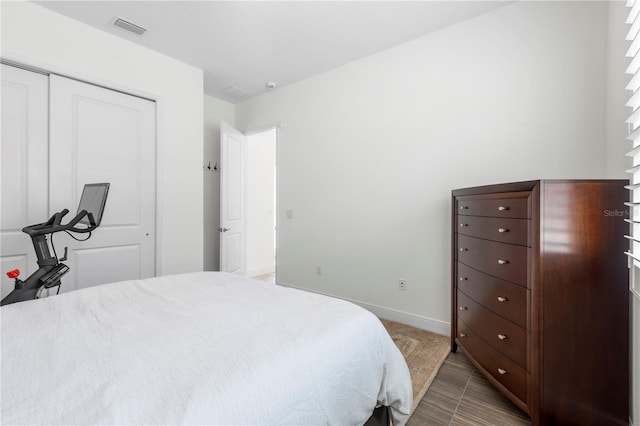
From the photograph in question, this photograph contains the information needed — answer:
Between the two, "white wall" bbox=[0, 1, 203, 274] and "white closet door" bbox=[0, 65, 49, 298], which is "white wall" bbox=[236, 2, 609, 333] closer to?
"white wall" bbox=[0, 1, 203, 274]

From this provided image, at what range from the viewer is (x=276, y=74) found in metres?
3.43

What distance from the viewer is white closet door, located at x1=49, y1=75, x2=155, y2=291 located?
8.07ft

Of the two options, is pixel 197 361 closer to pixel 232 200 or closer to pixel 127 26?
pixel 127 26

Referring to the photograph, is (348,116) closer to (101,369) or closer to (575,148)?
(575,148)

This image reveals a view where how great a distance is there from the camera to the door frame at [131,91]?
2234 mm

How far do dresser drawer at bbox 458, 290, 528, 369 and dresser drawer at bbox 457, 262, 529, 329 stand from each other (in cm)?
4

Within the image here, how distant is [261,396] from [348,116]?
2.91 metres

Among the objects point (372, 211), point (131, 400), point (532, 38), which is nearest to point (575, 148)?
point (532, 38)

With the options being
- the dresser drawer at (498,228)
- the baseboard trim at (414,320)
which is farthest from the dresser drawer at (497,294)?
the baseboard trim at (414,320)

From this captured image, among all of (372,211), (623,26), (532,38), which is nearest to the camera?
(623,26)

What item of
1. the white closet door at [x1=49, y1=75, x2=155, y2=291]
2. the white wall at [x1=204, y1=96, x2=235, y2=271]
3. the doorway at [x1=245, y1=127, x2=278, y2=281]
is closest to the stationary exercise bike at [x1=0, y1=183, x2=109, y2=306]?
the white closet door at [x1=49, y1=75, x2=155, y2=291]

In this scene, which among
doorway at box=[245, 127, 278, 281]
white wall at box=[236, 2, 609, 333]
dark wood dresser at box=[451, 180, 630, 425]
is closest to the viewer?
dark wood dresser at box=[451, 180, 630, 425]

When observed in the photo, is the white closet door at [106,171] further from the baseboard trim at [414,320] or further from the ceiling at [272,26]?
the baseboard trim at [414,320]

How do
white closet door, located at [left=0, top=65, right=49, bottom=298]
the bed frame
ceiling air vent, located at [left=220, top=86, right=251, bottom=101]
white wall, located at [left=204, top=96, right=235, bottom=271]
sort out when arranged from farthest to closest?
1. white wall, located at [left=204, top=96, right=235, bottom=271]
2. ceiling air vent, located at [left=220, top=86, right=251, bottom=101]
3. white closet door, located at [left=0, top=65, right=49, bottom=298]
4. the bed frame
